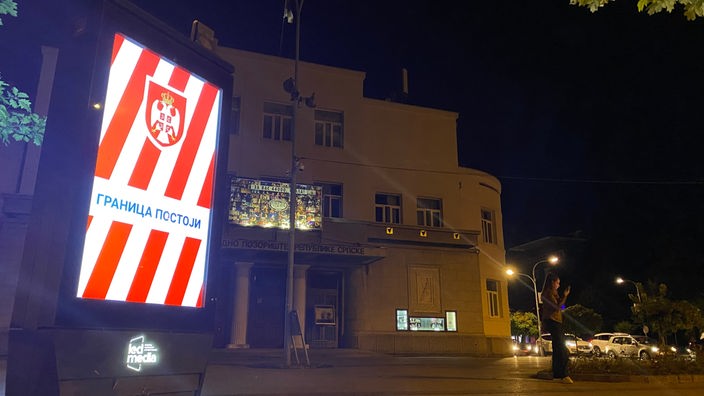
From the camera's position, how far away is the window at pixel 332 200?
80.0 feet

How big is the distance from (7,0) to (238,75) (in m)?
17.6

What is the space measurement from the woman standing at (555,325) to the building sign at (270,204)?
13717 millimetres

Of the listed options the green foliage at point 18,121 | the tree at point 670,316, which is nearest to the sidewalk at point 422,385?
the green foliage at point 18,121

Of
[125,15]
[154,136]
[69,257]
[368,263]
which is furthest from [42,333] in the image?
[368,263]

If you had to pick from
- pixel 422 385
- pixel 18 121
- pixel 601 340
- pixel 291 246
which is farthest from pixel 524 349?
pixel 18 121

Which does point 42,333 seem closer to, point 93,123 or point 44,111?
point 93,123

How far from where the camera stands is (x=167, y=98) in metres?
3.58

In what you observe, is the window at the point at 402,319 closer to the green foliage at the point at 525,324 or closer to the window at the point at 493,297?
the window at the point at 493,297

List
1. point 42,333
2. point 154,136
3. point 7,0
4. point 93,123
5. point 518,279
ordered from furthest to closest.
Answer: point 518,279 → point 7,0 → point 154,136 → point 93,123 → point 42,333

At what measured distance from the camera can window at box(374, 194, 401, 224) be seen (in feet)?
84.2

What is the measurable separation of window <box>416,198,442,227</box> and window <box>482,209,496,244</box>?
354cm

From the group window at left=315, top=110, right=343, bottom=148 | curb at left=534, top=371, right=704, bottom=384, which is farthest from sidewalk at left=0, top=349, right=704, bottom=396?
window at left=315, top=110, right=343, bottom=148

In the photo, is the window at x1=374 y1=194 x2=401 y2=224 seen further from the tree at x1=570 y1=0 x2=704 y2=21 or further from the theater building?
the tree at x1=570 y1=0 x2=704 y2=21

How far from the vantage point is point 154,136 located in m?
3.47
